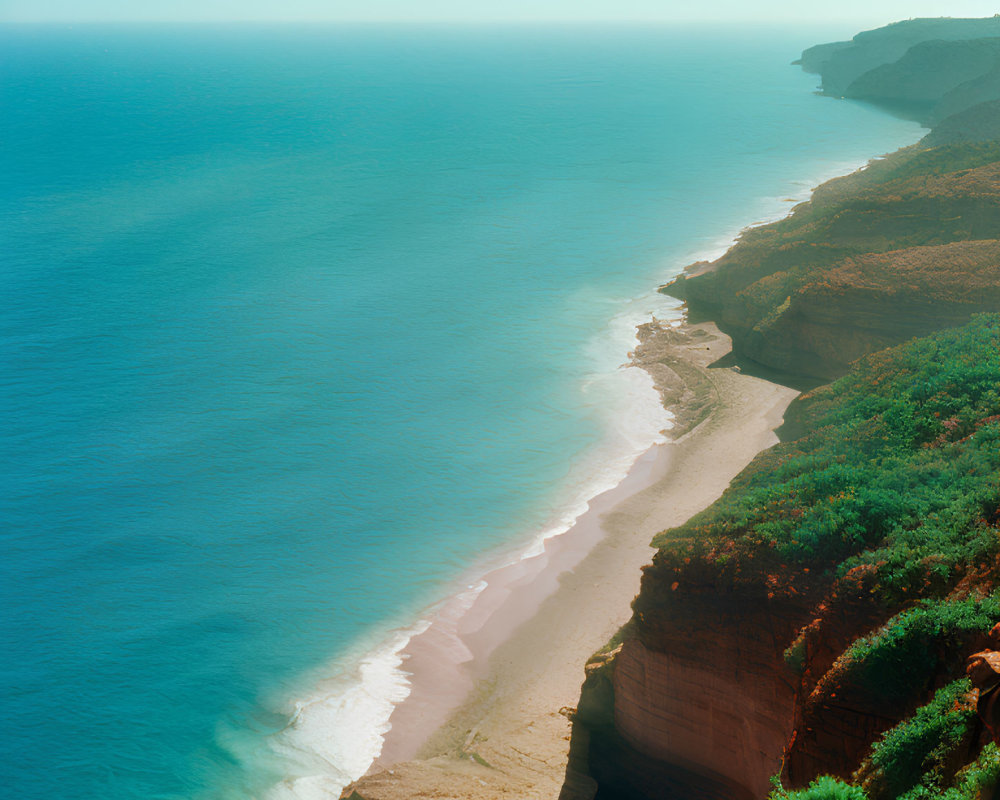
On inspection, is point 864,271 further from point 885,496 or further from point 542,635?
point 542,635

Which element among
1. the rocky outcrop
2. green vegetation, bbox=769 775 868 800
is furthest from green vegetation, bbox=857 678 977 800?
the rocky outcrop

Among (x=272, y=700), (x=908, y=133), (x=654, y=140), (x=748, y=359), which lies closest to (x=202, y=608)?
(x=272, y=700)

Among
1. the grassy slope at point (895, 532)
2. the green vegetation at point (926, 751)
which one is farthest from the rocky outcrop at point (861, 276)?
the green vegetation at point (926, 751)

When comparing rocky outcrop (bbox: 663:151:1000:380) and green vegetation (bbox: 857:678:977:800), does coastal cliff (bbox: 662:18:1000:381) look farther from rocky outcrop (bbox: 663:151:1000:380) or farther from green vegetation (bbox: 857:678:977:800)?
green vegetation (bbox: 857:678:977:800)

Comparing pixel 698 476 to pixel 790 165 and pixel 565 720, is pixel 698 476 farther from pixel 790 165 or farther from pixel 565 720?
pixel 790 165

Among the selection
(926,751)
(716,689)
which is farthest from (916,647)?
(716,689)
